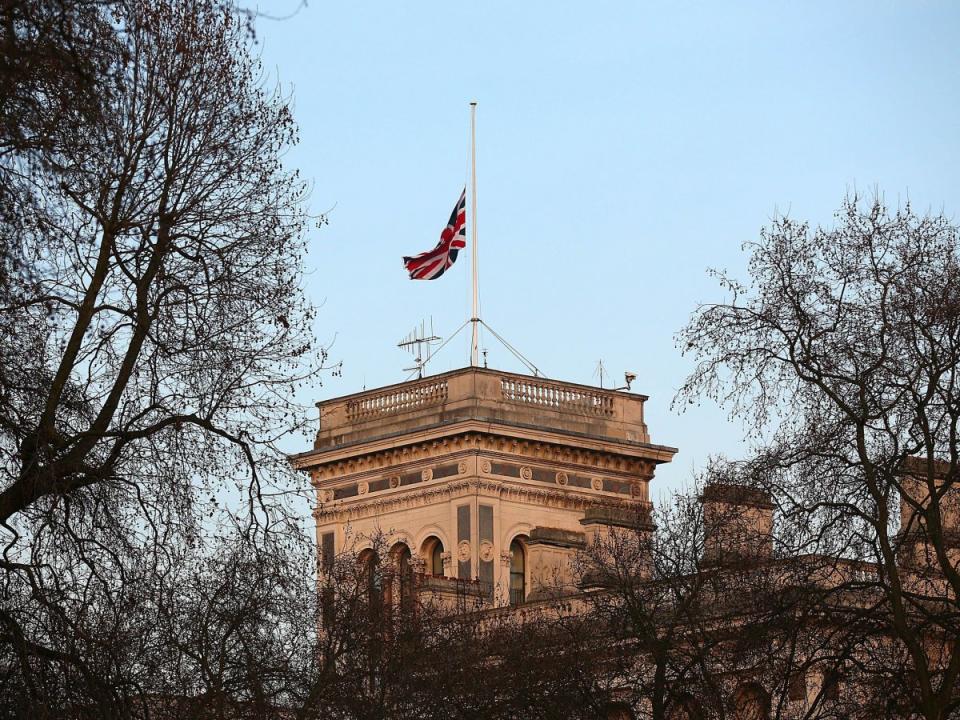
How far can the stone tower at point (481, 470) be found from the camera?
71.1 m

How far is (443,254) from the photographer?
2958 inches

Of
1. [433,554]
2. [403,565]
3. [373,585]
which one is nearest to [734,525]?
[373,585]

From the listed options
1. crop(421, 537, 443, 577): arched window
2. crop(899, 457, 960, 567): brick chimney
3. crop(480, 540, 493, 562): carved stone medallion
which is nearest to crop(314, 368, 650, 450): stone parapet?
crop(421, 537, 443, 577): arched window

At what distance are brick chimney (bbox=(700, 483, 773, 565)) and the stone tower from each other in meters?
23.5

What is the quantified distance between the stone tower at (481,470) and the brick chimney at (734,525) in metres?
23.5

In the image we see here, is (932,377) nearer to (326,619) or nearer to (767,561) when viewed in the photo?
(767,561)

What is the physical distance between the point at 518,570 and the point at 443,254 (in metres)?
10.9

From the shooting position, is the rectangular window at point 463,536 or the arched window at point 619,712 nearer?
the arched window at point 619,712

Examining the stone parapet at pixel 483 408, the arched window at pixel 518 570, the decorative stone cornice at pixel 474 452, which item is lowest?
the arched window at pixel 518 570

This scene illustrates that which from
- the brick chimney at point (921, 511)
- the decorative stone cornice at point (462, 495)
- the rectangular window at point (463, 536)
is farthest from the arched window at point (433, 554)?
the brick chimney at point (921, 511)

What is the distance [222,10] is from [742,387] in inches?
447

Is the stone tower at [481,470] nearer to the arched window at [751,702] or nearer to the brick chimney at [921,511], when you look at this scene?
the arched window at [751,702]

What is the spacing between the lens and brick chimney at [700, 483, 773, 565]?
34.7 metres

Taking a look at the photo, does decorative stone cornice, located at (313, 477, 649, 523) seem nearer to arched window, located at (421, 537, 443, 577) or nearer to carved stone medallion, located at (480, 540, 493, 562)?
arched window, located at (421, 537, 443, 577)
